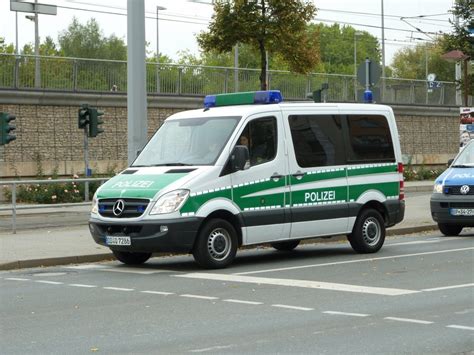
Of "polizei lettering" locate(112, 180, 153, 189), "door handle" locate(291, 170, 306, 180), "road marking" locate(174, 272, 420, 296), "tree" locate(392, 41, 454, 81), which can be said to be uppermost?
"tree" locate(392, 41, 454, 81)

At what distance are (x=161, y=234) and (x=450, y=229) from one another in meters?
7.96

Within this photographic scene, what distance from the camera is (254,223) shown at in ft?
47.8

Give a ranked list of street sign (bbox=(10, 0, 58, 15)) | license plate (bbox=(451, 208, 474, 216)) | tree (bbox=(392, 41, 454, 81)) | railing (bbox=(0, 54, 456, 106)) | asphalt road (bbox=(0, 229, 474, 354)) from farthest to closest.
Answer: tree (bbox=(392, 41, 454, 81)) < street sign (bbox=(10, 0, 58, 15)) < railing (bbox=(0, 54, 456, 106)) < license plate (bbox=(451, 208, 474, 216)) < asphalt road (bbox=(0, 229, 474, 354))

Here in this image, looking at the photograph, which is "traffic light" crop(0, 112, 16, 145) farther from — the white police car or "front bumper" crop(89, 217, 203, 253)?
"front bumper" crop(89, 217, 203, 253)

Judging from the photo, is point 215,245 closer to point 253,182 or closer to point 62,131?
point 253,182

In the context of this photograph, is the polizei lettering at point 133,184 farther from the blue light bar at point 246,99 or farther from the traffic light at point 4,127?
the traffic light at point 4,127

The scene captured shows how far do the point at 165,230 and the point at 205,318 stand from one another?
396cm

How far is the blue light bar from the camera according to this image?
15234 mm

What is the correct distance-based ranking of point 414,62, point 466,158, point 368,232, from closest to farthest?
1. point 368,232
2. point 466,158
3. point 414,62

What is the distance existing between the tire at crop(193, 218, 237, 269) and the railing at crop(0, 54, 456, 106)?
→ 66.7 ft

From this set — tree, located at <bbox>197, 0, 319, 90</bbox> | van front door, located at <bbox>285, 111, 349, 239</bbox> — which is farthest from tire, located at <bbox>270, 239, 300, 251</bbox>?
tree, located at <bbox>197, 0, 319, 90</bbox>

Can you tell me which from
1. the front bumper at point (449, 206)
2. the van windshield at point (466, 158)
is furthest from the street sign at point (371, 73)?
the front bumper at point (449, 206)

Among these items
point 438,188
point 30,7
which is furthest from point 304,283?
point 30,7

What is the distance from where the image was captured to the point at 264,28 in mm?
33312
